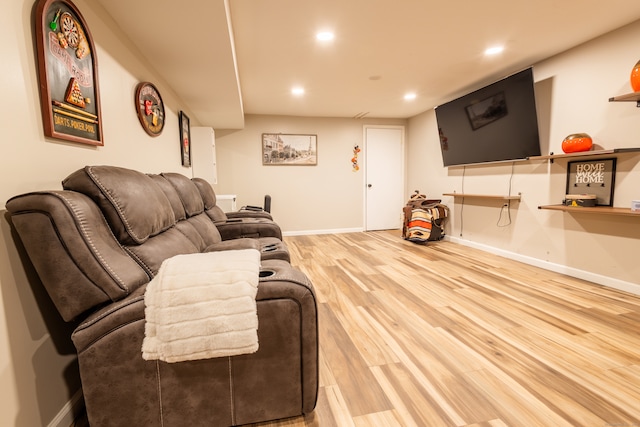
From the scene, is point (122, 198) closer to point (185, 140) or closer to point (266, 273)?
point (266, 273)

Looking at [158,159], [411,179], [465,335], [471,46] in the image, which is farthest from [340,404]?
[411,179]

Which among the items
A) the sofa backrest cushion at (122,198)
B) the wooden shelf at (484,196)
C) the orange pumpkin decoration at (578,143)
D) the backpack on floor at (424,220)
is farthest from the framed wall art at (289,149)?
the sofa backrest cushion at (122,198)

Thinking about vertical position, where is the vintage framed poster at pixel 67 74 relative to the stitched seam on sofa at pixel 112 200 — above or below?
above

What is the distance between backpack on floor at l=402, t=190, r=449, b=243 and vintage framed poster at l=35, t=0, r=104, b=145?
14.1 feet

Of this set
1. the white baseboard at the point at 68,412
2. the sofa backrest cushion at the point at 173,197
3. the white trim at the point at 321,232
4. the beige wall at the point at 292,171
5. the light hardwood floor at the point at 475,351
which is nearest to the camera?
the beige wall at the point at 292,171

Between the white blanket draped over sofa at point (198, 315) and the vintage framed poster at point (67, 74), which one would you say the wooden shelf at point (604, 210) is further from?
the vintage framed poster at point (67, 74)

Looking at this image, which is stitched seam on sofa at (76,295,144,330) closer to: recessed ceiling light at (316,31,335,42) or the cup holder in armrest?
the cup holder in armrest

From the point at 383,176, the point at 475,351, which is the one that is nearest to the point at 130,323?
the point at 475,351

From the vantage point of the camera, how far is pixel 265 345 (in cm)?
110

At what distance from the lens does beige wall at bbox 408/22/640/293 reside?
2.55 meters

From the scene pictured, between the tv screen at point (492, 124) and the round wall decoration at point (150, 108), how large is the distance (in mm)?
3808

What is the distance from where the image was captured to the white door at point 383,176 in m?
5.95

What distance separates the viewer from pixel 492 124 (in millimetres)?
3746

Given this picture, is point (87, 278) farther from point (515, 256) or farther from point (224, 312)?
point (515, 256)
